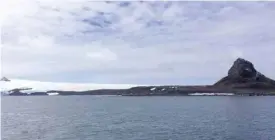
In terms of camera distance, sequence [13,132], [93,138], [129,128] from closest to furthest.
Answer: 1. [93,138]
2. [13,132]
3. [129,128]

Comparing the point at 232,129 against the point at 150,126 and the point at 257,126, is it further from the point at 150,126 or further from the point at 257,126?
the point at 150,126

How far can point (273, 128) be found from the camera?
5819 centimetres

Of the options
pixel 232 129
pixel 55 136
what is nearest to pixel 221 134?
pixel 232 129

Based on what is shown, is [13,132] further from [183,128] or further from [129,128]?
[183,128]

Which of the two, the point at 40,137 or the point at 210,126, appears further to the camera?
the point at 210,126

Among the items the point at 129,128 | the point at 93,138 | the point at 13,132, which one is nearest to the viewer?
the point at 93,138

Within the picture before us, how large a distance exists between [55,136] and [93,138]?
216 inches

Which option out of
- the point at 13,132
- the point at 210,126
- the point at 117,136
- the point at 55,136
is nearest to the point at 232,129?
the point at 210,126

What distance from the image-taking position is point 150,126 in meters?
60.5

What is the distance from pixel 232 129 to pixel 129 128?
15.7 meters

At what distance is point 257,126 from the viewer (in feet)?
201

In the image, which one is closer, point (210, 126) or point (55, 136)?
point (55, 136)

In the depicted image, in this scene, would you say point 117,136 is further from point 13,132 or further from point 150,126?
point 13,132

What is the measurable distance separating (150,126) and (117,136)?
37.5 feet
